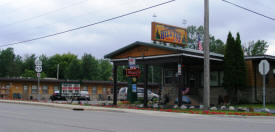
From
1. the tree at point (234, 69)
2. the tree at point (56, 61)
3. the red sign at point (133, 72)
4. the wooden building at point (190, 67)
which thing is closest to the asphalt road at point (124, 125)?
the wooden building at point (190, 67)

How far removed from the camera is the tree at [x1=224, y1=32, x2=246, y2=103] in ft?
89.9

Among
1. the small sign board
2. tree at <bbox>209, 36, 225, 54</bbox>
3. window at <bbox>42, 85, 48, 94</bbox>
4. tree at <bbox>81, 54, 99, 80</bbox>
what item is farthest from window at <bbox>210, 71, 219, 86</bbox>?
tree at <bbox>81, 54, 99, 80</bbox>

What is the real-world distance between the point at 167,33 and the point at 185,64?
4276 millimetres

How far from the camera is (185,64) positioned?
33031 millimetres

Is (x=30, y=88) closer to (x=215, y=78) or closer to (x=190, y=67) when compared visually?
(x=190, y=67)

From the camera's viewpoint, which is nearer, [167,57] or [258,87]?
[167,57]

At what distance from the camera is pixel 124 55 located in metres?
29.1

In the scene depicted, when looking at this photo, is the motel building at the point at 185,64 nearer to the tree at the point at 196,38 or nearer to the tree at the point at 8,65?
the tree at the point at 196,38

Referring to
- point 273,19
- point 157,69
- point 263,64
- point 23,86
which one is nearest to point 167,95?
point 273,19

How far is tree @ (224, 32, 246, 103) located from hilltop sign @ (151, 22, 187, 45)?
5.33 meters

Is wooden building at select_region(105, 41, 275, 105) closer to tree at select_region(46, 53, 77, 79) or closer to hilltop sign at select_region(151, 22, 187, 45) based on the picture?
hilltop sign at select_region(151, 22, 187, 45)

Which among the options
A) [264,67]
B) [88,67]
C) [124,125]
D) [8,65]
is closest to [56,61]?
[8,65]

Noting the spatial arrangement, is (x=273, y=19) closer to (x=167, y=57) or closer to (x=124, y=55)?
(x=167, y=57)

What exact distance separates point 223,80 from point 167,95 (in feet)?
22.7
